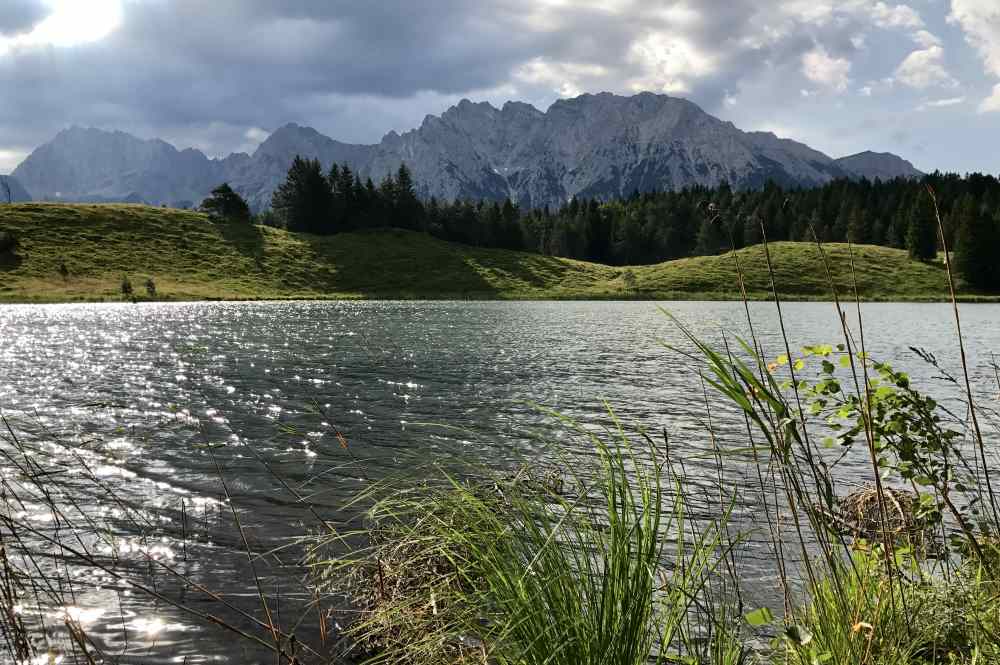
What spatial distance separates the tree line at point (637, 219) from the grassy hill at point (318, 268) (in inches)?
295

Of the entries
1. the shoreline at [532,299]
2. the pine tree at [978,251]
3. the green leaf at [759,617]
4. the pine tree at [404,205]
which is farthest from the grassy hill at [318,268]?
the green leaf at [759,617]

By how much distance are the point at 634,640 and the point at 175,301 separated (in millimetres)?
86754

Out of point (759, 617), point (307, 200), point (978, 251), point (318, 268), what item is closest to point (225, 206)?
point (307, 200)

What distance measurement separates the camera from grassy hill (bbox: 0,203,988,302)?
8281 centimetres

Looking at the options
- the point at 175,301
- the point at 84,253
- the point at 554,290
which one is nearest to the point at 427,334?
the point at 175,301

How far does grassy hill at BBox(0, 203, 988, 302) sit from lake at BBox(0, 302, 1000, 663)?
151 ft

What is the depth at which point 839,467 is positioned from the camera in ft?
41.2

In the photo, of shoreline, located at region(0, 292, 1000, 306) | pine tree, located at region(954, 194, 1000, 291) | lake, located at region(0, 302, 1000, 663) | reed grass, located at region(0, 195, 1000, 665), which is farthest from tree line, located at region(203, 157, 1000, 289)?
reed grass, located at region(0, 195, 1000, 665)

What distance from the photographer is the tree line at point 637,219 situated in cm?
10200

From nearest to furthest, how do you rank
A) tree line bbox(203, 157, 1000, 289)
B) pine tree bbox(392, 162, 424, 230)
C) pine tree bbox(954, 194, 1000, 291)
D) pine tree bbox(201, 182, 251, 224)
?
1. pine tree bbox(954, 194, 1000, 291)
2. tree line bbox(203, 157, 1000, 289)
3. pine tree bbox(201, 182, 251, 224)
4. pine tree bbox(392, 162, 424, 230)

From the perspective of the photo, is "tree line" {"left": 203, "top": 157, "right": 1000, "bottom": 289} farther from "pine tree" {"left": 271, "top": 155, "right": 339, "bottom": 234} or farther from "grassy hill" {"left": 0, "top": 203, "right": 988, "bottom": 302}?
"grassy hill" {"left": 0, "top": 203, "right": 988, "bottom": 302}

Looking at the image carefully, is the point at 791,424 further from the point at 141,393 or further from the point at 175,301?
the point at 175,301

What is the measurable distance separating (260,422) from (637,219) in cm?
15734

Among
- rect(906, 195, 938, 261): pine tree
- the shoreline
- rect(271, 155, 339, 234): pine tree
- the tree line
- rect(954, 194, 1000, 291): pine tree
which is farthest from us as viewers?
rect(271, 155, 339, 234): pine tree
